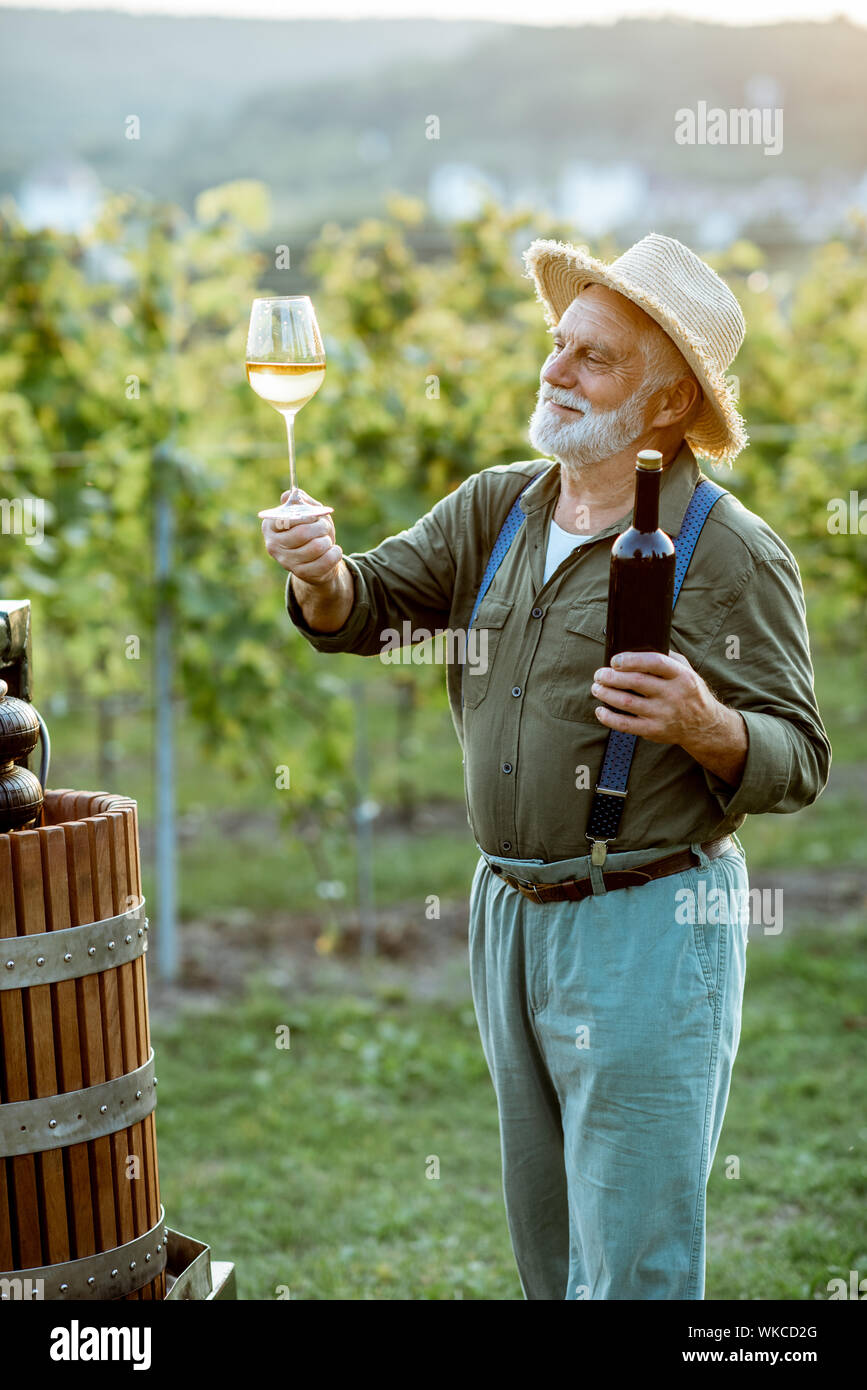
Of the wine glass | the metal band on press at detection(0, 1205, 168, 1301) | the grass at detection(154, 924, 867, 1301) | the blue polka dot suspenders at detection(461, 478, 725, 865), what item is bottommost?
the grass at detection(154, 924, 867, 1301)

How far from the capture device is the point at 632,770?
2.47 metres

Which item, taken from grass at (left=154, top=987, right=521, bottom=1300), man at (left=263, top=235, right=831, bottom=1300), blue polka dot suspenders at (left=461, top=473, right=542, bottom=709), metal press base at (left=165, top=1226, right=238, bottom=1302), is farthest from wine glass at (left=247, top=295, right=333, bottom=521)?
grass at (left=154, top=987, right=521, bottom=1300)

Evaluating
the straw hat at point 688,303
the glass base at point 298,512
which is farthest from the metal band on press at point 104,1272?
the straw hat at point 688,303

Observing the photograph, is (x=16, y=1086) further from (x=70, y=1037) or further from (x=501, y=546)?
(x=501, y=546)

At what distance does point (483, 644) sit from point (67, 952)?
0.98 meters

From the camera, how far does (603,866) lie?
2492mm

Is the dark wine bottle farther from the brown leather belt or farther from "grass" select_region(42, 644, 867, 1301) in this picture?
"grass" select_region(42, 644, 867, 1301)

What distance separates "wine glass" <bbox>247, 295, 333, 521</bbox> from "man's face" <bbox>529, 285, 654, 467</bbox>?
1.44 ft

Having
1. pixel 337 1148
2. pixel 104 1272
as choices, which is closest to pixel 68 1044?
pixel 104 1272

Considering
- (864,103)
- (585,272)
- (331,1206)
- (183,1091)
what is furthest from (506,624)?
(864,103)

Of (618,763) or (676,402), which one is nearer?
(618,763)

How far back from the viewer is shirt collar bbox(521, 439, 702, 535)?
98.9 inches
